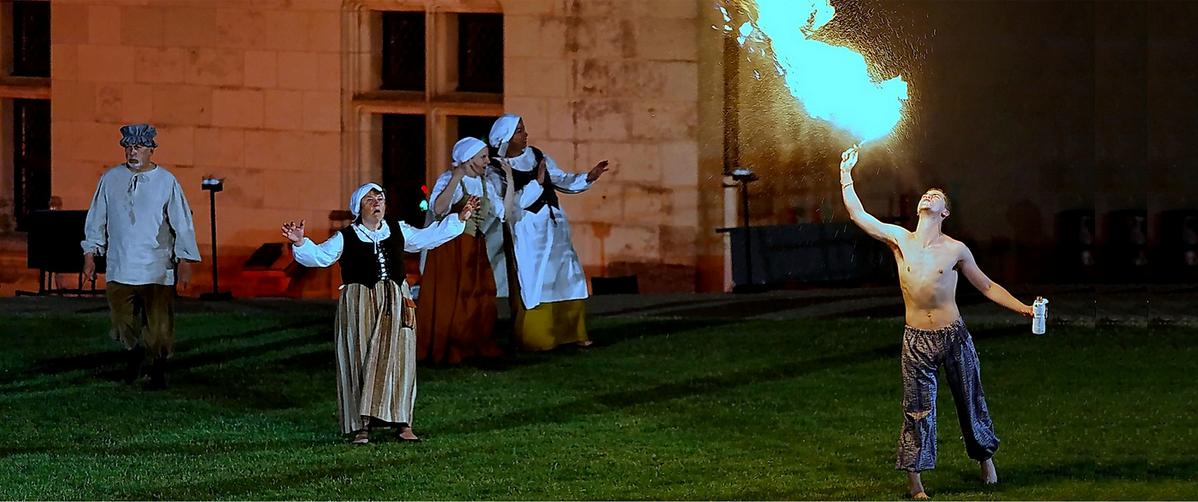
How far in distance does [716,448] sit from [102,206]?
4295 millimetres

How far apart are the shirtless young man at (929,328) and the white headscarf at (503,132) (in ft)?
16.4

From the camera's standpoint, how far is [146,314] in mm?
12156

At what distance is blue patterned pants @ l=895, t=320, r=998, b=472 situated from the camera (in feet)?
28.6

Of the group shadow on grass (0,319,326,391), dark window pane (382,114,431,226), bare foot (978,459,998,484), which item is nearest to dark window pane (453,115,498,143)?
dark window pane (382,114,431,226)

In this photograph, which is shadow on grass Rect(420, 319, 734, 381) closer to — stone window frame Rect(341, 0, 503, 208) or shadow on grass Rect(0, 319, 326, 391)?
shadow on grass Rect(0, 319, 326, 391)

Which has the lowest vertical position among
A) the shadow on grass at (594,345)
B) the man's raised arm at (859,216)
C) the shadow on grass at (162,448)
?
the shadow on grass at (162,448)

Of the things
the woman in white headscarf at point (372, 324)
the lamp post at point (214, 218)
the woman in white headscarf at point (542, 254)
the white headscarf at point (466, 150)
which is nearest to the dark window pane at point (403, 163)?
the lamp post at point (214, 218)

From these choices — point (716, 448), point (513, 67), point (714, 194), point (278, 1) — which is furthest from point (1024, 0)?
point (716, 448)

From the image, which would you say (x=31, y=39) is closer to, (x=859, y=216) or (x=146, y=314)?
(x=146, y=314)

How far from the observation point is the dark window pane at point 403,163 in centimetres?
1781

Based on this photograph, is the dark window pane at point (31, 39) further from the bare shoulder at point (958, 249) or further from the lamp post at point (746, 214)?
the bare shoulder at point (958, 249)

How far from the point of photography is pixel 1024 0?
17.3 m

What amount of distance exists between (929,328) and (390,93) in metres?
9.45

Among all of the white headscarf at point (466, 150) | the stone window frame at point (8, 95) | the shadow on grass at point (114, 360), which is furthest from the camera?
the stone window frame at point (8, 95)
